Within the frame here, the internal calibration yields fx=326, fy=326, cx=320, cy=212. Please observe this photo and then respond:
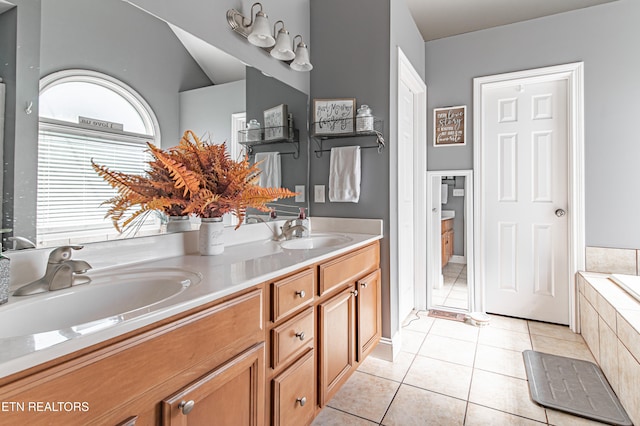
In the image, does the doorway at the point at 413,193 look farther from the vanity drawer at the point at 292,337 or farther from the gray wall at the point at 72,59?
the gray wall at the point at 72,59

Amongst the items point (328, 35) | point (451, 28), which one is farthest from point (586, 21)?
point (328, 35)

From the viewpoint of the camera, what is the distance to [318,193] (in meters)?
2.35

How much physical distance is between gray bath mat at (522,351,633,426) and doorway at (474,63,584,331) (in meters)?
0.71

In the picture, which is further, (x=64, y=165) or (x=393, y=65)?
(x=393, y=65)

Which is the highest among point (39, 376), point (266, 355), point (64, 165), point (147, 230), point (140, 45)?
point (140, 45)

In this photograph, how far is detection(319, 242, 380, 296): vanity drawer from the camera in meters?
1.49

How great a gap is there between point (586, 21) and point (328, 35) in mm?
2055

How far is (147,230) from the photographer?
1.30 meters

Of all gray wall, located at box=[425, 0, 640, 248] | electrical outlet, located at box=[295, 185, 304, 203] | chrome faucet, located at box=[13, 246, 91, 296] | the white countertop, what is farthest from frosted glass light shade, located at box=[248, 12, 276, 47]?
gray wall, located at box=[425, 0, 640, 248]

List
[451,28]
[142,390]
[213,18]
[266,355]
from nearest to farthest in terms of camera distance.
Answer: [142,390], [266,355], [213,18], [451,28]

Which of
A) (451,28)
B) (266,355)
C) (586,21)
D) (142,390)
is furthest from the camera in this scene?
(451,28)

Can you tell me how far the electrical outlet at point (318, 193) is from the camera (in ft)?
7.68

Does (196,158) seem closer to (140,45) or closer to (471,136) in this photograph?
(140,45)

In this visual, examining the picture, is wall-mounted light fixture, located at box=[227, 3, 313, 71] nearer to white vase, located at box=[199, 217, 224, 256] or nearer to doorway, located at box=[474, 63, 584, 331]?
white vase, located at box=[199, 217, 224, 256]
